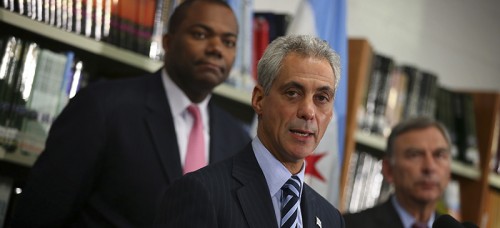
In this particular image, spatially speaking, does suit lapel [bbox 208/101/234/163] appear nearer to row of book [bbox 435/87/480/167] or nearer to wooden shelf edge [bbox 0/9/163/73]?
wooden shelf edge [bbox 0/9/163/73]

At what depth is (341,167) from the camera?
3.54 metres

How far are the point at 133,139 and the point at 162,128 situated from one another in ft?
0.37

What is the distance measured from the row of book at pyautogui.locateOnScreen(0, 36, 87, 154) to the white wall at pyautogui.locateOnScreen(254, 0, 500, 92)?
2033 mm

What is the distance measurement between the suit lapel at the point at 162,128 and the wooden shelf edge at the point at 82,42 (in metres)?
0.22

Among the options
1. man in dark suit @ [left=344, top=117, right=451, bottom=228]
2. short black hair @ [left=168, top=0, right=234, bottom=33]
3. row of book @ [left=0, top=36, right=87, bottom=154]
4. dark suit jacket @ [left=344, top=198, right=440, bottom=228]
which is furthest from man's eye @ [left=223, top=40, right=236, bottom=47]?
man in dark suit @ [left=344, top=117, right=451, bottom=228]

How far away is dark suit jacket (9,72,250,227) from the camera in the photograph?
2473 millimetres

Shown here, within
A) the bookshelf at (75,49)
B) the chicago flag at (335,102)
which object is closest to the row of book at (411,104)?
the chicago flag at (335,102)

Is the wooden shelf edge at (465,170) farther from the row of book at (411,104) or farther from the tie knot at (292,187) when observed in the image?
the tie knot at (292,187)

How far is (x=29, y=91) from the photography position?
2756 millimetres

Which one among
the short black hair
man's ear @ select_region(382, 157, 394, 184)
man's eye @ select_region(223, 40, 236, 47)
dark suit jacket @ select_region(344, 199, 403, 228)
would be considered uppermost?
the short black hair

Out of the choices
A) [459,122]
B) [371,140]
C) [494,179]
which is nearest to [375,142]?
[371,140]

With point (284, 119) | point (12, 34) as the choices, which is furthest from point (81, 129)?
point (284, 119)

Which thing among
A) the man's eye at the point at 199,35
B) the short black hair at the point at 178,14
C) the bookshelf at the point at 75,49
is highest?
the short black hair at the point at 178,14

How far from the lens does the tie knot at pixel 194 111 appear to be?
Answer: 2.76 m
